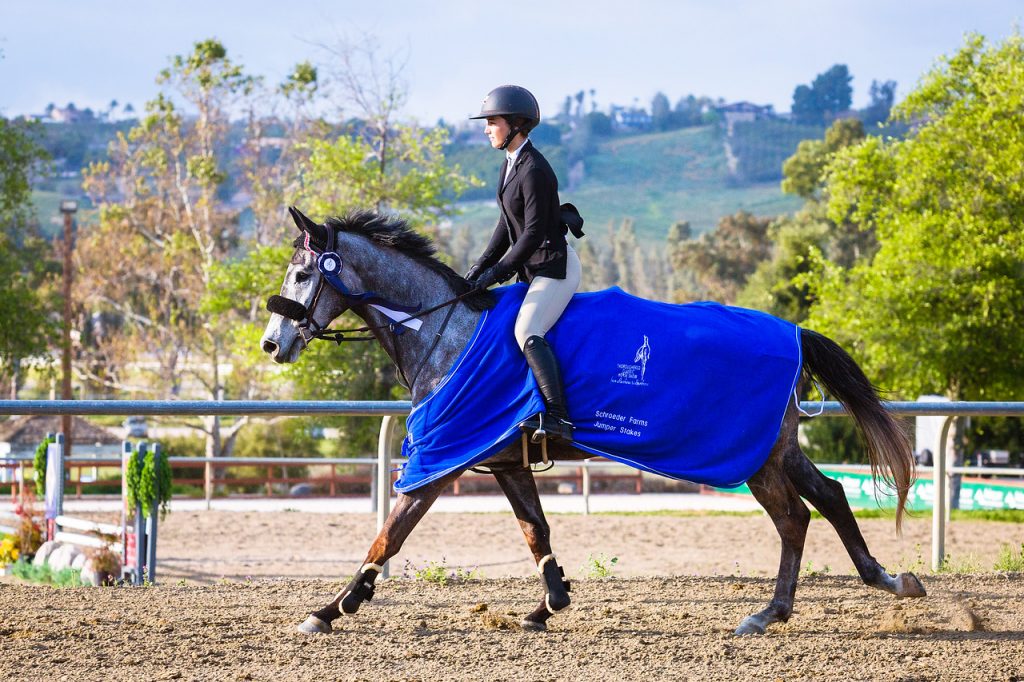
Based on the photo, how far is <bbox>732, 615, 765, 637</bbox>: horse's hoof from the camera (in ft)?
17.6

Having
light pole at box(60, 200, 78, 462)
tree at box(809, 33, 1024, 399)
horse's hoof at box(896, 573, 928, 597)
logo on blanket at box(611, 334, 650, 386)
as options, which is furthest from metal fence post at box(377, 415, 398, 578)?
light pole at box(60, 200, 78, 462)

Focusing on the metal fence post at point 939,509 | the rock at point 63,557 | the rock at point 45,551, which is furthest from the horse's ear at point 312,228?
the rock at point 45,551

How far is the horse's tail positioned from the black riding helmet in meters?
1.79

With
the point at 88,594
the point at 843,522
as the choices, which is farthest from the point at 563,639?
the point at 88,594

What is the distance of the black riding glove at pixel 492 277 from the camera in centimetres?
548

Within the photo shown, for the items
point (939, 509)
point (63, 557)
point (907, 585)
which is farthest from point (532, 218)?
point (63, 557)

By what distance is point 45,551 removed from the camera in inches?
380

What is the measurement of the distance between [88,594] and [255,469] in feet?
83.4

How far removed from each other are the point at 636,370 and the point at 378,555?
1.48m

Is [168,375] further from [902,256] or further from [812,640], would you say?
[812,640]

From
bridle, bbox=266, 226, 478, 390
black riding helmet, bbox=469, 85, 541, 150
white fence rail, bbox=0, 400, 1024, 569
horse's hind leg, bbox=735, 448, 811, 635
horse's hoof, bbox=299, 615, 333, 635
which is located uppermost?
black riding helmet, bbox=469, 85, 541, 150

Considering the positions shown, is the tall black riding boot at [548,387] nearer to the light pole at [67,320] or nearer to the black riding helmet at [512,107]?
the black riding helmet at [512,107]

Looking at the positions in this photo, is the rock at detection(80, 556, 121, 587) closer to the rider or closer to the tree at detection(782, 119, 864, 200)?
the rider

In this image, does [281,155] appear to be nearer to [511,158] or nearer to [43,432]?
[43,432]
